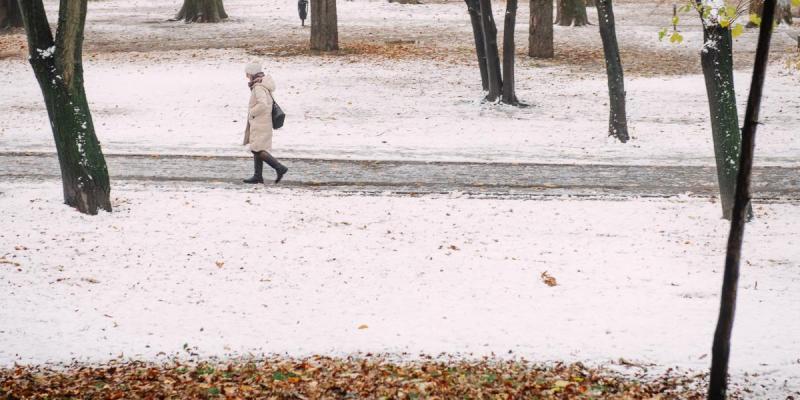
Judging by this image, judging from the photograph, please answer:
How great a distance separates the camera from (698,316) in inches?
328

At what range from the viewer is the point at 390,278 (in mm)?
9289

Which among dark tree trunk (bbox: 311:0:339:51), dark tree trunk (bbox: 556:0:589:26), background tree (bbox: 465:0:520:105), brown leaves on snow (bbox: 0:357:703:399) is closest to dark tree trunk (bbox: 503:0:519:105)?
background tree (bbox: 465:0:520:105)

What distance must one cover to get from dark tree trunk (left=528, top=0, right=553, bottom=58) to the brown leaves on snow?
1754 centimetres

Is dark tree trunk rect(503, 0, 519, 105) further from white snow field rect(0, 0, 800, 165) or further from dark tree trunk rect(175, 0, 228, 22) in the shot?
dark tree trunk rect(175, 0, 228, 22)

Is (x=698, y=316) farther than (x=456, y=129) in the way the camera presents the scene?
No

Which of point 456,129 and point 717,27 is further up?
point 717,27

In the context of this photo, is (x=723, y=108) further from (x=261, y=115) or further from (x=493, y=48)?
(x=493, y=48)

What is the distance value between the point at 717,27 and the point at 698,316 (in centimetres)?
370

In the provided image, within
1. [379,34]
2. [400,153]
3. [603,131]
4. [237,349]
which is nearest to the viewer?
[237,349]

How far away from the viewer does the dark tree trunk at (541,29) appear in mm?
23609

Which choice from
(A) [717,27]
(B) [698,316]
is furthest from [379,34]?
(B) [698,316]

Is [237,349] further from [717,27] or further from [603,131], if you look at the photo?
[603,131]

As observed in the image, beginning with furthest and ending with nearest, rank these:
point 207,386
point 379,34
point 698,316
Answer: point 379,34, point 698,316, point 207,386

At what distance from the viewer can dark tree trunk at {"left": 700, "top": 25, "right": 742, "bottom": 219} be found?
10.5m
